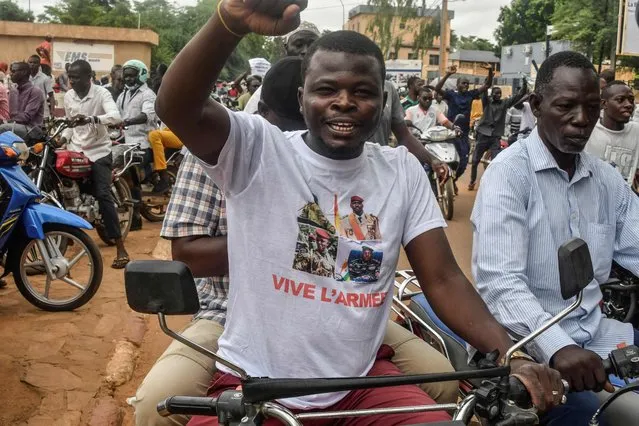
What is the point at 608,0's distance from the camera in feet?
96.5

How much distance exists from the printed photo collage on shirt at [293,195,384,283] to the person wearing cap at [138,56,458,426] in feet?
1.94

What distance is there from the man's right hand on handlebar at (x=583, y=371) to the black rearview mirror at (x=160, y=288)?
1.13 meters

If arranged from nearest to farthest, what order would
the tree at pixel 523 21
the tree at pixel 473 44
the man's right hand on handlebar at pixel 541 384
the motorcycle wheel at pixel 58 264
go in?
the man's right hand on handlebar at pixel 541 384 → the motorcycle wheel at pixel 58 264 → the tree at pixel 523 21 → the tree at pixel 473 44

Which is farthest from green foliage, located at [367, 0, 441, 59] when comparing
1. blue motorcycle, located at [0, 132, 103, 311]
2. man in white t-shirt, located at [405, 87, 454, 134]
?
blue motorcycle, located at [0, 132, 103, 311]

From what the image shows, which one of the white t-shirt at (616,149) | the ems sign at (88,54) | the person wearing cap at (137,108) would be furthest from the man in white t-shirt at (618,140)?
the ems sign at (88,54)

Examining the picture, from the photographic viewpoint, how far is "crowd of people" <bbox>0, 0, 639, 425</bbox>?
1954 millimetres

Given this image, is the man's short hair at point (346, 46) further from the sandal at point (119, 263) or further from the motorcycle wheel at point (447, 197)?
the motorcycle wheel at point (447, 197)

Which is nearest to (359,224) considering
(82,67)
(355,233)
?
(355,233)

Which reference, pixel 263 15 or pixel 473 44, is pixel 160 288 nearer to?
pixel 263 15

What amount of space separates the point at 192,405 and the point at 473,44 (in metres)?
95.2

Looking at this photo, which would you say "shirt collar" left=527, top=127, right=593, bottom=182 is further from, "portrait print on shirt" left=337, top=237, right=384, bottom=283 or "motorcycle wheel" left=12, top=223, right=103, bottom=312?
"motorcycle wheel" left=12, top=223, right=103, bottom=312

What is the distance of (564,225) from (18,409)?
9.64 feet

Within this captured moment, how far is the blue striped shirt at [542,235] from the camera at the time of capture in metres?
2.43

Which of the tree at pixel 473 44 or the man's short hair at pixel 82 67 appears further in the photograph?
the tree at pixel 473 44
